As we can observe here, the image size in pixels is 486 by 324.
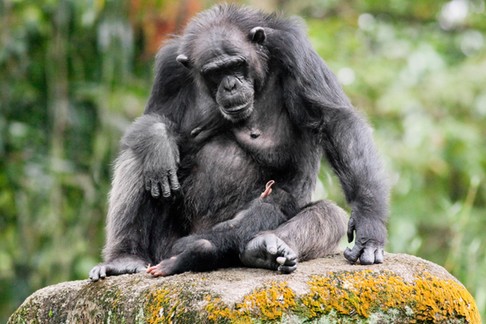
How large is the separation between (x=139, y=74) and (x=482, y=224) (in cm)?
Result: 578

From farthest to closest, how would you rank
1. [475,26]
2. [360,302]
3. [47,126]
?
[475,26]
[47,126]
[360,302]

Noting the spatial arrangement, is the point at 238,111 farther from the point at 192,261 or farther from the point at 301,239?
the point at 192,261

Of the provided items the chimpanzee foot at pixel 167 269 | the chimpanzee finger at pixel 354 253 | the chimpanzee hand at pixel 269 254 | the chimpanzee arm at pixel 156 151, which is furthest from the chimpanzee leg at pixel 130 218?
the chimpanzee finger at pixel 354 253

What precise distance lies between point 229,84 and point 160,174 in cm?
88

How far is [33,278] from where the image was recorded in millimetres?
11867

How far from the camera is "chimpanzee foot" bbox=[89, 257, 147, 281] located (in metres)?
5.79

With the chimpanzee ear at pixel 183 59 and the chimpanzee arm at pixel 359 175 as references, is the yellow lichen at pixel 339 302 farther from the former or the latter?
the chimpanzee ear at pixel 183 59

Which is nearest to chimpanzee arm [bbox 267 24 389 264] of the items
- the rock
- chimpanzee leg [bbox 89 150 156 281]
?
the rock

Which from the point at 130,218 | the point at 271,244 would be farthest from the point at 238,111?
the point at 271,244

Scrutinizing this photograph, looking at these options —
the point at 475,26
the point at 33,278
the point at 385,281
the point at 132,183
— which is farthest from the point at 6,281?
the point at 475,26

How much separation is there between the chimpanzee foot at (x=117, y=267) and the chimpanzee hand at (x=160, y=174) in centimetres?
54

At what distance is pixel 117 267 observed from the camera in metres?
5.96

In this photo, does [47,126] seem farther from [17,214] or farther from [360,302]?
[360,302]

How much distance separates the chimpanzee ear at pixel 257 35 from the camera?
6445 mm
